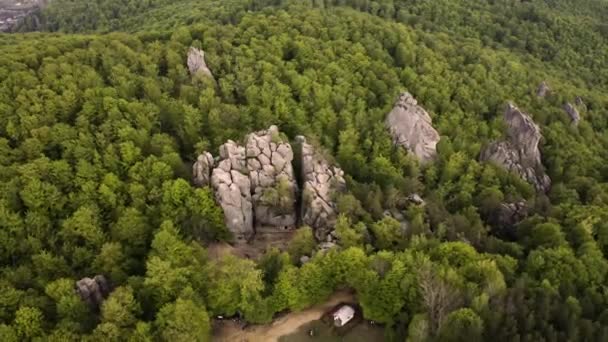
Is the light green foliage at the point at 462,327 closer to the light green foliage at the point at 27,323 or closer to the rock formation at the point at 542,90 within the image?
the light green foliage at the point at 27,323

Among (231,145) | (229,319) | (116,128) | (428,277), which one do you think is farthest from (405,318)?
(116,128)

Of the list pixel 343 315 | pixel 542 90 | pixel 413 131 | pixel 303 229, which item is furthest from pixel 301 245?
pixel 542 90

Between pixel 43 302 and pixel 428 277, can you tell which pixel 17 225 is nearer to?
pixel 43 302

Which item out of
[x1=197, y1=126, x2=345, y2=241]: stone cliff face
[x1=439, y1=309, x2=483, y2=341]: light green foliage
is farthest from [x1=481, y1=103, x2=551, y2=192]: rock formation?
[x1=439, y1=309, x2=483, y2=341]: light green foliage

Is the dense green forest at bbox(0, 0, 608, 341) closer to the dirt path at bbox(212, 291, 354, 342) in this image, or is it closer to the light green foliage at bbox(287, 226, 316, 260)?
the light green foliage at bbox(287, 226, 316, 260)

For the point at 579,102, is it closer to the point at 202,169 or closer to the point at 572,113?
the point at 572,113

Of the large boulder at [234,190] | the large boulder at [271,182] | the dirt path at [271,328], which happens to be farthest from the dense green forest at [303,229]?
the large boulder at [271,182]

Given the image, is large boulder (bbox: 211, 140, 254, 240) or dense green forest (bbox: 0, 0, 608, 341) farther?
large boulder (bbox: 211, 140, 254, 240)
